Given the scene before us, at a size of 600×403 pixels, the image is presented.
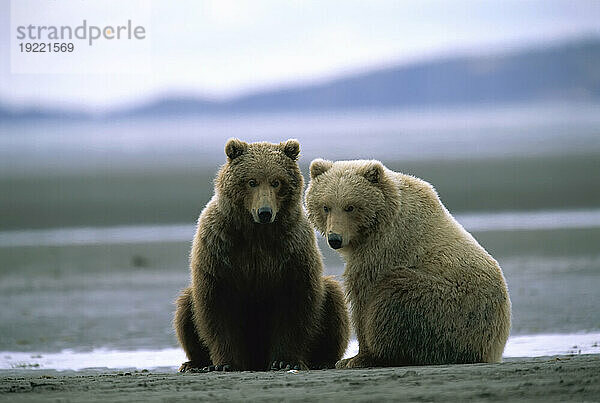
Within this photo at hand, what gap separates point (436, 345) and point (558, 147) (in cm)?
3617

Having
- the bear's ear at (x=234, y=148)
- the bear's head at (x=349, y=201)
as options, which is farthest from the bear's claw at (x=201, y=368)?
the bear's ear at (x=234, y=148)

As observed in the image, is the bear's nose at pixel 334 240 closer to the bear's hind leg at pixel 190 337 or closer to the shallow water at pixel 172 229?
the bear's hind leg at pixel 190 337

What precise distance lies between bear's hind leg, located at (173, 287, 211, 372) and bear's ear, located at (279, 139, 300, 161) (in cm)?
160

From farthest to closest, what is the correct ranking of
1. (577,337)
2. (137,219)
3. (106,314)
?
(137,219), (106,314), (577,337)

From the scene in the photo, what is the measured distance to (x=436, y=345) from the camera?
28.6 ft

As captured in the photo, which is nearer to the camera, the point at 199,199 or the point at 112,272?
the point at 112,272

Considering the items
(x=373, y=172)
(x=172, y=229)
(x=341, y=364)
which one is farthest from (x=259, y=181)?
(x=172, y=229)

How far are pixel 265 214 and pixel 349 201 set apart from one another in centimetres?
71

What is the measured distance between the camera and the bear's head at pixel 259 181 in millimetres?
9031

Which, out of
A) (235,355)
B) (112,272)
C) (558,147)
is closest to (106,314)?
(112,272)

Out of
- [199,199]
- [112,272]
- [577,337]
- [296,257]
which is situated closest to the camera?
[296,257]

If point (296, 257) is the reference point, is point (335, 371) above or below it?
below

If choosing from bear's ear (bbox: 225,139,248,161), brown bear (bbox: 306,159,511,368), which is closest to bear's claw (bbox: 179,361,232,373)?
brown bear (bbox: 306,159,511,368)

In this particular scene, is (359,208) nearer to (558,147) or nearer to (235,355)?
(235,355)
